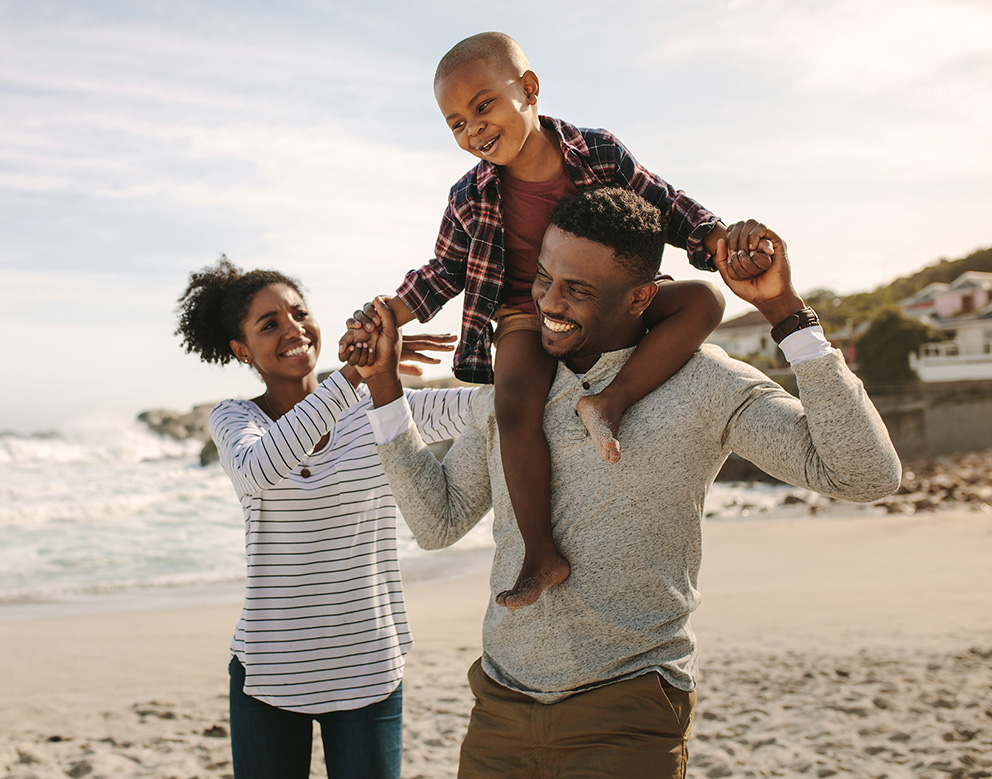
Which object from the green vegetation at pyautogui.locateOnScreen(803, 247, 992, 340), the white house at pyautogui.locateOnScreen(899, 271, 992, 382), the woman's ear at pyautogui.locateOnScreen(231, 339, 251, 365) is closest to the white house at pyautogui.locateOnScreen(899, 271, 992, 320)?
Answer: the white house at pyautogui.locateOnScreen(899, 271, 992, 382)

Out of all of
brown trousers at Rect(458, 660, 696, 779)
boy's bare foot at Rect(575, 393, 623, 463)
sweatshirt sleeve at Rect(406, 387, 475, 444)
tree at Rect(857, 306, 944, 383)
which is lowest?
brown trousers at Rect(458, 660, 696, 779)

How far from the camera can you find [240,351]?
3197mm

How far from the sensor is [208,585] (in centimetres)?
1159

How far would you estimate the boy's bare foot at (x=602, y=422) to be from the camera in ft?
6.01

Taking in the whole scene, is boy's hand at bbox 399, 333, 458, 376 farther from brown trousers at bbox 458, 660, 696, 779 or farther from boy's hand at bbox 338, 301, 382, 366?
brown trousers at bbox 458, 660, 696, 779

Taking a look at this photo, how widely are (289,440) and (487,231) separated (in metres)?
0.83

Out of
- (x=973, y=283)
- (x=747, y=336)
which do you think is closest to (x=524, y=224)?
(x=747, y=336)

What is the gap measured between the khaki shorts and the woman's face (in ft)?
3.01

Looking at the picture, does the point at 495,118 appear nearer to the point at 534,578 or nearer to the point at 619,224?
the point at 619,224

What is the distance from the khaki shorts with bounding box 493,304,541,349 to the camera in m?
2.21

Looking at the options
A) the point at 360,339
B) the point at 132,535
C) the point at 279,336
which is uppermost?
the point at 279,336

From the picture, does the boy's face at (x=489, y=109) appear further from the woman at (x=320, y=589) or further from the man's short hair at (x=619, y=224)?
the woman at (x=320, y=589)

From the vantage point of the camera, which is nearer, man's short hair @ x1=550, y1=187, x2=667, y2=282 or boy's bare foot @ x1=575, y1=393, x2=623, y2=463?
boy's bare foot @ x1=575, y1=393, x2=623, y2=463

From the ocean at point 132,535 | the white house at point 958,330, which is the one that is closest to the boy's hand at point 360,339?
the ocean at point 132,535
